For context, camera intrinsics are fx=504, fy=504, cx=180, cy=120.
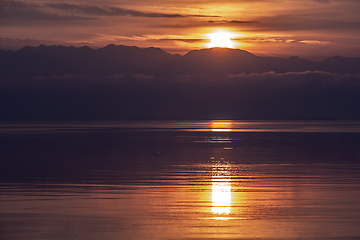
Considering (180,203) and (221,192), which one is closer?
(180,203)

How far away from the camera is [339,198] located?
2152 cm

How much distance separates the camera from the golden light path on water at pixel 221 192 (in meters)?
18.6

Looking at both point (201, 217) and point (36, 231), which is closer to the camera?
point (36, 231)

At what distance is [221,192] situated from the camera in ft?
76.5

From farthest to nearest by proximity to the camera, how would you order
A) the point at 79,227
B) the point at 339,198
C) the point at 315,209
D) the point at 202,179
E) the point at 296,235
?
the point at 202,179 < the point at 339,198 < the point at 315,209 < the point at 79,227 < the point at 296,235

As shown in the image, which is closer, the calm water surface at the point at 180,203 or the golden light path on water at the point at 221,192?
the calm water surface at the point at 180,203

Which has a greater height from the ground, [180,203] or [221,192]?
[221,192]

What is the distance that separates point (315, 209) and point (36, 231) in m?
10.2

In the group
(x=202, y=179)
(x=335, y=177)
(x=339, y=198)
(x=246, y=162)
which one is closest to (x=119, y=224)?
(x=339, y=198)

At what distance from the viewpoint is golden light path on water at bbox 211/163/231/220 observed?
18594 mm

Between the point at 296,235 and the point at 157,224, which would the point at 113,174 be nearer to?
the point at 157,224

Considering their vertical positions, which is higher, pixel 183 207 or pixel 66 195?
pixel 66 195

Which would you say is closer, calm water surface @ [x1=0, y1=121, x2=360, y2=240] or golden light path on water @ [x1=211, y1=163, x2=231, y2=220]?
calm water surface @ [x1=0, y1=121, x2=360, y2=240]

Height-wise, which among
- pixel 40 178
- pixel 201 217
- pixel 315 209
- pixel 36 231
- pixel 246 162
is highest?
pixel 246 162
